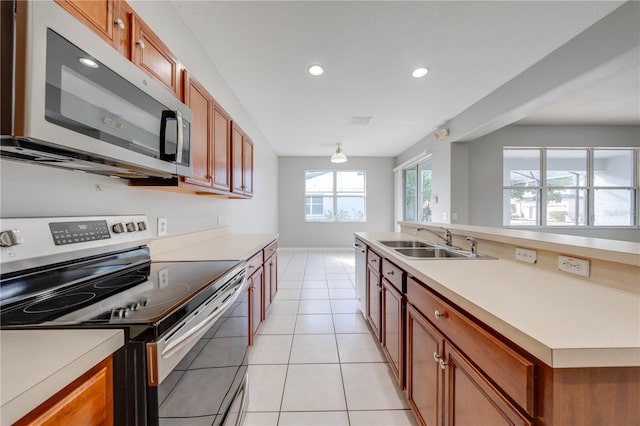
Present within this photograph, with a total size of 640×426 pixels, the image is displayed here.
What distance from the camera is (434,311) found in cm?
111

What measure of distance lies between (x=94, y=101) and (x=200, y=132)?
0.97m

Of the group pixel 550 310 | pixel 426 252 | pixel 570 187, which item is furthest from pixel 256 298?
pixel 570 187

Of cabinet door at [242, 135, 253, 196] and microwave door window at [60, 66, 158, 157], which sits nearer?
microwave door window at [60, 66, 158, 157]

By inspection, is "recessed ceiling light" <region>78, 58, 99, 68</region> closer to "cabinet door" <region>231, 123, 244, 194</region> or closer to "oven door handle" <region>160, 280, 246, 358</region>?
"oven door handle" <region>160, 280, 246, 358</region>

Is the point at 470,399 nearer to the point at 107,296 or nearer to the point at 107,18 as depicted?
the point at 107,296

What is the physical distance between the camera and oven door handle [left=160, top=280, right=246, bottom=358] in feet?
2.40

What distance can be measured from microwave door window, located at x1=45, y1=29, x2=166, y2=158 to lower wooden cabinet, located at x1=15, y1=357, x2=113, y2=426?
0.68m

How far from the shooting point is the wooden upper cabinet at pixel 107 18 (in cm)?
88

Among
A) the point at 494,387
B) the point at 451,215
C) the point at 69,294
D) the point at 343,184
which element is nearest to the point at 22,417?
Result: the point at 69,294

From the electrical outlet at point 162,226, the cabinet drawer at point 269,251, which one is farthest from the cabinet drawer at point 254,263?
the electrical outlet at point 162,226

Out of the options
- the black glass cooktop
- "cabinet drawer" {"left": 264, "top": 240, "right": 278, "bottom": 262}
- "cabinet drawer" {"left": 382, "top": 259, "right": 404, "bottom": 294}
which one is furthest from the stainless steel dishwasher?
the black glass cooktop

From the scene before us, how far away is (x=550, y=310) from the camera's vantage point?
760mm

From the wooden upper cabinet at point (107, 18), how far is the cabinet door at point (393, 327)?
74.6 inches

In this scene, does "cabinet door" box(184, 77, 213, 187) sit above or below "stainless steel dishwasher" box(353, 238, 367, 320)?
above
